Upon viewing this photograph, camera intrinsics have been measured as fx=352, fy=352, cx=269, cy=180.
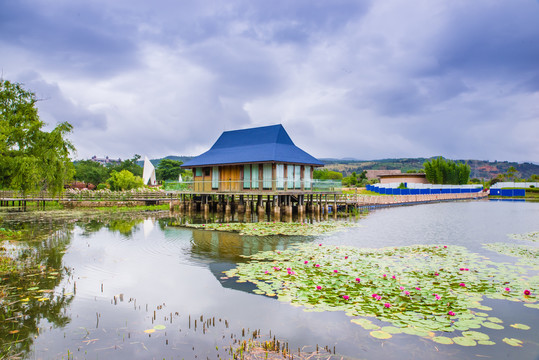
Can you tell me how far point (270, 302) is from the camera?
736 centimetres

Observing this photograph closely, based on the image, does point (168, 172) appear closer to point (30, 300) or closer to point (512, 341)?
point (30, 300)

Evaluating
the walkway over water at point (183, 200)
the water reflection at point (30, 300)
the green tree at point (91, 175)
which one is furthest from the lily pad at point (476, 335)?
the green tree at point (91, 175)

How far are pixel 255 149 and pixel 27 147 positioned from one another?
15.6m

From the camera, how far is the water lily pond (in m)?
5.48

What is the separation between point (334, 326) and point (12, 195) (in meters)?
42.5

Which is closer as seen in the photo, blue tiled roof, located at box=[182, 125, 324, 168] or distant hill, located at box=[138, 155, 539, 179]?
blue tiled roof, located at box=[182, 125, 324, 168]

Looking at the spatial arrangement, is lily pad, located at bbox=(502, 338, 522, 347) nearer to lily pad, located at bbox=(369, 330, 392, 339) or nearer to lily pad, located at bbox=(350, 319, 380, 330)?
lily pad, located at bbox=(369, 330, 392, 339)

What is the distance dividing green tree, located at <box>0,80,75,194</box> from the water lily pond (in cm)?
474

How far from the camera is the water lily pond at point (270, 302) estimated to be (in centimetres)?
548

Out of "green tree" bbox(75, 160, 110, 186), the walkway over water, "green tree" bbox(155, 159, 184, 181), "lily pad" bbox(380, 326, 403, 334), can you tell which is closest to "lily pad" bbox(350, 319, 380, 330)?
"lily pad" bbox(380, 326, 403, 334)

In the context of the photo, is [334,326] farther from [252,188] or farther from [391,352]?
[252,188]

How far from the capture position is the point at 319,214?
3020 cm

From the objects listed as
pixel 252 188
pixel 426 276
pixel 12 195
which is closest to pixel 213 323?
pixel 426 276

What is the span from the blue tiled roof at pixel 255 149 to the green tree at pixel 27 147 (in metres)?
12.2
